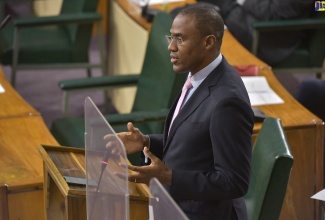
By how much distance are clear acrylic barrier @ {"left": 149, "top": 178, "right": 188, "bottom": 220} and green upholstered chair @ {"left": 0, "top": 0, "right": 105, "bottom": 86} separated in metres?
3.72

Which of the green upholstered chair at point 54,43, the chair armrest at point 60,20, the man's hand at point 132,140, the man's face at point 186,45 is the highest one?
the man's face at point 186,45

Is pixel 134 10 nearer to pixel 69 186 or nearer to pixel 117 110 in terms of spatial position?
pixel 117 110

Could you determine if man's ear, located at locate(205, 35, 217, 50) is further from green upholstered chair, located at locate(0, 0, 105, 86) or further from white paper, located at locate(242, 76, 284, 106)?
green upholstered chair, located at locate(0, 0, 105, 86)

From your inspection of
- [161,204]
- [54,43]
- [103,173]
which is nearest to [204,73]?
[103,173]

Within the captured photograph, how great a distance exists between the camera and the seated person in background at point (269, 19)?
5395 mm

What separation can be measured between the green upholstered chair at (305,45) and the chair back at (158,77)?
105 cm

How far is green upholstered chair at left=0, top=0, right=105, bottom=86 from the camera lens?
5.67 meters

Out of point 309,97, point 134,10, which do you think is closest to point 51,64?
point 134,10

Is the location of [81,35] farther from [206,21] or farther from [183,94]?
[206,21]

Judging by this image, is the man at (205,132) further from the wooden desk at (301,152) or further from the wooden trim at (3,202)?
the wooden desk at (301,152)

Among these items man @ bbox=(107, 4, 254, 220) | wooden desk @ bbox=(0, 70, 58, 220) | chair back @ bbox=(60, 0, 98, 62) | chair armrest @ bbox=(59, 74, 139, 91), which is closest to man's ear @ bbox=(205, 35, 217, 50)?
man @ bbox=(107, 4, 254, 220)

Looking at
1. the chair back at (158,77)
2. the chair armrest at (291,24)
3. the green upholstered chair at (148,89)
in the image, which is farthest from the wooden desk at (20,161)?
the chair armrest at (291,24)

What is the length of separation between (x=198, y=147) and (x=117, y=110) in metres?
3.41

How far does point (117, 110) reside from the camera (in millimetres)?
5945
